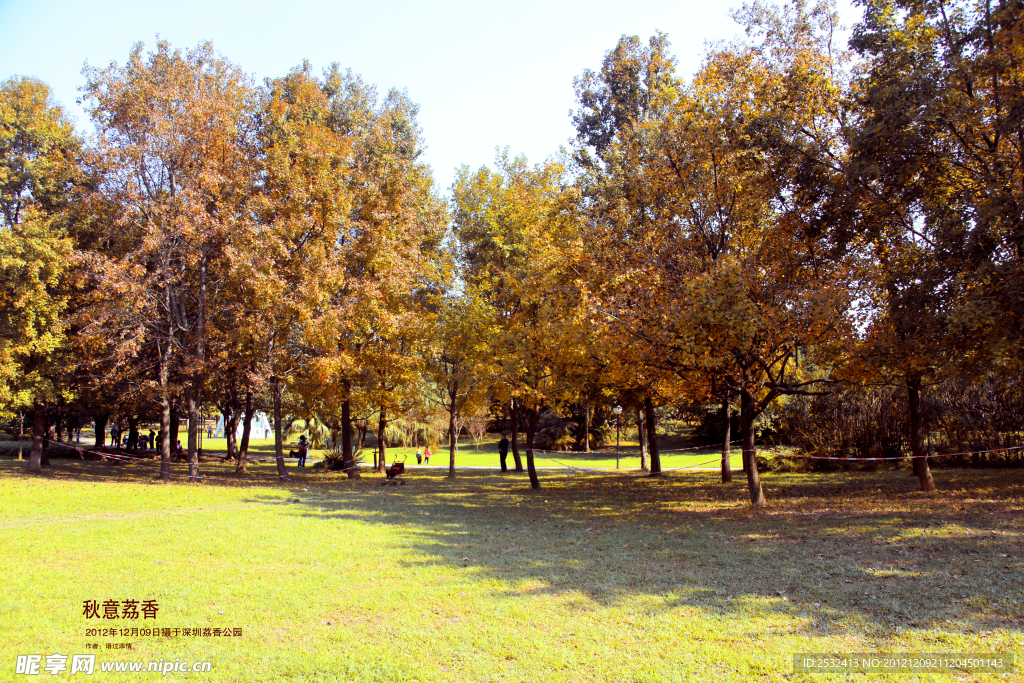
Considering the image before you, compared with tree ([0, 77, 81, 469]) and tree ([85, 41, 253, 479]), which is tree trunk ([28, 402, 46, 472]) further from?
tree ([85, 41, 253, 479])

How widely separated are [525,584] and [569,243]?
1080 cm

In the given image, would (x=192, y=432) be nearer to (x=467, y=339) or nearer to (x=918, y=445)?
(x=467, y=339)

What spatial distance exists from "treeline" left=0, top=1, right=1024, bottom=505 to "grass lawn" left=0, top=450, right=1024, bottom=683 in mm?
3475

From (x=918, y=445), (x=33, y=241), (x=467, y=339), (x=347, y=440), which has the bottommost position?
(x=347, y=440)

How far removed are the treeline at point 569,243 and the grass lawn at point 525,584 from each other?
3475mm

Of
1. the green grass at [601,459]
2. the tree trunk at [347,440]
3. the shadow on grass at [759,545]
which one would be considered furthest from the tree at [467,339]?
→ the green grass at [601,459]

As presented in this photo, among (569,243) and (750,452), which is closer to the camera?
(750,452)

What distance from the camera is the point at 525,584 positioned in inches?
281

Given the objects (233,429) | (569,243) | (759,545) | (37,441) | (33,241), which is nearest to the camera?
(759,545)

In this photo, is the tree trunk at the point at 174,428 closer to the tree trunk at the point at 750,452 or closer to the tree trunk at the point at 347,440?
the tree trunk at the point at 347,440

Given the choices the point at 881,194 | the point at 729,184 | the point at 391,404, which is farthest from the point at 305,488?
the point at 881,194

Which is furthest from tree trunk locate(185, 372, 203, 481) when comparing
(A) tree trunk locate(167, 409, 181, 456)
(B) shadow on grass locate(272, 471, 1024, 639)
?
(A) tree trunk locate(167, 409, 181, 456)

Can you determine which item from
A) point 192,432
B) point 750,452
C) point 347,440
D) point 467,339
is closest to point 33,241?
point 192,432

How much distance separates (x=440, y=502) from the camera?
612 inches
